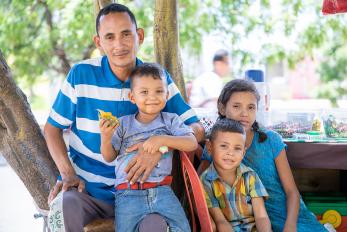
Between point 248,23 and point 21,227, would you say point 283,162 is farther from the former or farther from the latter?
point 248,23

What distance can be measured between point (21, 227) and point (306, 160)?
347cm

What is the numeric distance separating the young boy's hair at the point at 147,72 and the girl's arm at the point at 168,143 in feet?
1.07

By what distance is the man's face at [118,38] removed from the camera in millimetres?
2885

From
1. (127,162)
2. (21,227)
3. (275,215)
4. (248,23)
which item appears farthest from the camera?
(248,23)

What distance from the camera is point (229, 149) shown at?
285cm

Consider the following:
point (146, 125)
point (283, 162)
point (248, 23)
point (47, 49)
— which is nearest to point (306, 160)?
point (283, 162)

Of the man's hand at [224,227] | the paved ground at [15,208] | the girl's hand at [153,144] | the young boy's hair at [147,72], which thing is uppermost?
the young boy's hair at [147,72]

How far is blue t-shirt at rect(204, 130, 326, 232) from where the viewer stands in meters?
3.04

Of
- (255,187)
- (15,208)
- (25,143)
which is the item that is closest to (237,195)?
(255,187)

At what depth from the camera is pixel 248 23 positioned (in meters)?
7.98

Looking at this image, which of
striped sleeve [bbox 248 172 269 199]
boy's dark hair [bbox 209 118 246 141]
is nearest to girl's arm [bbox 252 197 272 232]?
striped sleeve [bbox 248 172 269 199]

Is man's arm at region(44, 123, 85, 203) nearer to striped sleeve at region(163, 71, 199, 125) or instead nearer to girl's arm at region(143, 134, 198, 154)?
girl's arm at region(143, 134, 198, 154)

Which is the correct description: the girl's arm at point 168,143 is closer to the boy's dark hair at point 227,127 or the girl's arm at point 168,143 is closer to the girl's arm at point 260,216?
the boy's dark hair at point 227,127

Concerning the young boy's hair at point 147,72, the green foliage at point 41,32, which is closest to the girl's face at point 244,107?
the young boy's hair at point 147,72
